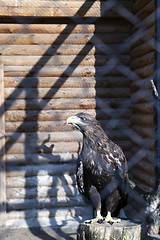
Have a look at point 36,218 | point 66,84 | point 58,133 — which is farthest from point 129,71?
point 36,218

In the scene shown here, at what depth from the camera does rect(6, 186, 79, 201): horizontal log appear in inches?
178

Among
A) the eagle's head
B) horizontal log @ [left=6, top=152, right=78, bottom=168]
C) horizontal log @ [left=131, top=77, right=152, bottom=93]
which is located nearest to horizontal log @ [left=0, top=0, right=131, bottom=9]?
horizontal log @ [left=131, top=77, right=152, bottom=93]

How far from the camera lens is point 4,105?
4465 millimetres

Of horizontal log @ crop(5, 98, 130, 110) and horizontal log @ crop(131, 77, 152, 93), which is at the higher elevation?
horizontal log @ crop(131, 77, 152, 93)

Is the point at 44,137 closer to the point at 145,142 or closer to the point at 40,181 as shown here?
the point at 40,181

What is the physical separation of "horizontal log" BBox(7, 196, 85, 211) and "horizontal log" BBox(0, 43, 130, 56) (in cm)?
183

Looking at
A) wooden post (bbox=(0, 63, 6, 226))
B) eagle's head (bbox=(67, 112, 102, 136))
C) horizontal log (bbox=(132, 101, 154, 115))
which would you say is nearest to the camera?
eagle's head (bbox=(67, 112, 102, 136))

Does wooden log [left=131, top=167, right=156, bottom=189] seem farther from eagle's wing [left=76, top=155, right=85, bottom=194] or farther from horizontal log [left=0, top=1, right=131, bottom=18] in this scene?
horizontal log [left=0, top=1, right=131, bottom=18]

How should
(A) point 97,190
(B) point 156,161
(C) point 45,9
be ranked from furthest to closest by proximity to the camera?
(C) point 45,9 → (B) point 156,161 → (A) point 97,190

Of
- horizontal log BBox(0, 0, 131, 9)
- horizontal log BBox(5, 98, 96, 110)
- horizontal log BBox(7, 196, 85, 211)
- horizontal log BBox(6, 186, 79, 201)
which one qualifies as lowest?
horizontal log BBox(7, 196, 85, 211)

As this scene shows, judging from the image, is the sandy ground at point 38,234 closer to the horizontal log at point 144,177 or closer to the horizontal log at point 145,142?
the horizontal log at point 144,177

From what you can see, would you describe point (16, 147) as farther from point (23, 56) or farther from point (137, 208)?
point (137, 208)

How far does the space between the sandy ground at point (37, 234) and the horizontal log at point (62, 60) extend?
2.03 meters

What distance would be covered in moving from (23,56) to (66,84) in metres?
0.63
